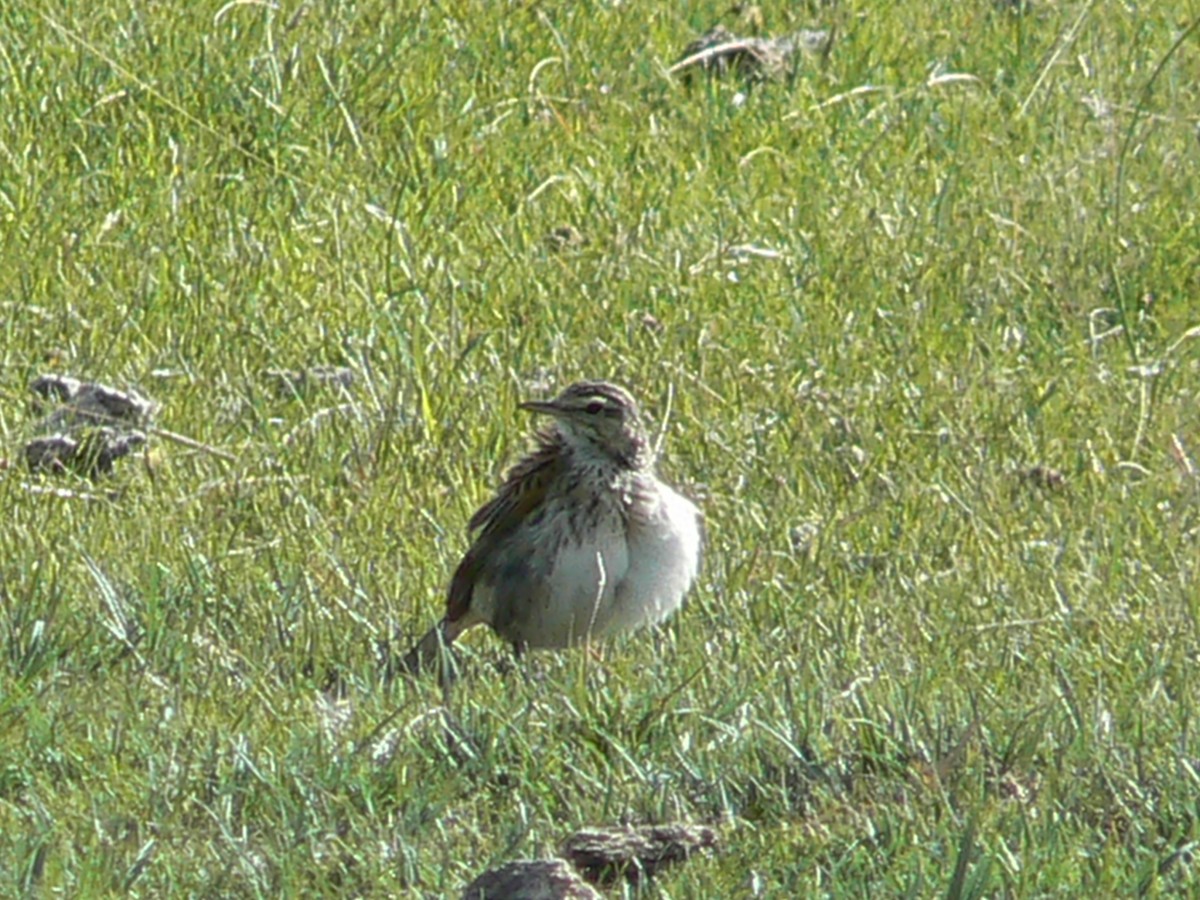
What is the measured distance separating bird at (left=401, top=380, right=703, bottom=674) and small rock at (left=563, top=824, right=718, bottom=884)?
138 centimetres

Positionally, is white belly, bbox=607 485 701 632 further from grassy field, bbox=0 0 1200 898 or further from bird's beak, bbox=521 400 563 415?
bird's beak, bbox=521 400 563 415

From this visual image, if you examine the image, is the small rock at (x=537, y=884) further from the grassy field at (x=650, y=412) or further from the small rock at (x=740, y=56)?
the small rock at (x=740, y=56)

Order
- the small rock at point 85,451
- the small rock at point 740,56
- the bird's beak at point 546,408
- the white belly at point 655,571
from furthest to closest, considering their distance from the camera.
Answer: the small rock at point 740,56, the small rock at point 85,451, the bird's beak at point 546,408, the white belly at point 655,571

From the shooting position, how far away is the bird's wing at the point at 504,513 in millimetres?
6660

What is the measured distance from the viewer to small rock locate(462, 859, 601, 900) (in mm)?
4672

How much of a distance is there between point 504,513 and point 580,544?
269 mm

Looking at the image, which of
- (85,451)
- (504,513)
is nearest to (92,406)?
(85,451)

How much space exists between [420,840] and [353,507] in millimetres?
2191

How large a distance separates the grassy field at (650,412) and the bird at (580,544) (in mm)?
114

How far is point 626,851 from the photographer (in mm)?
5105

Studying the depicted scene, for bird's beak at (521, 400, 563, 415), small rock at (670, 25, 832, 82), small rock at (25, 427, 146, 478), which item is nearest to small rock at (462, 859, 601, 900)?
bird's beak at (521, 400, 563, 415)

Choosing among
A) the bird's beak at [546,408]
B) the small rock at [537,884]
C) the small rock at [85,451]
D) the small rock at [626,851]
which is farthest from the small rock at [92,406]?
the small rock at [537,884]

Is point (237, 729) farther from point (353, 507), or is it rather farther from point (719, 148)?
point (719, 148)

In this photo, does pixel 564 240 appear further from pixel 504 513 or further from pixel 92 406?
pixel 504 513
